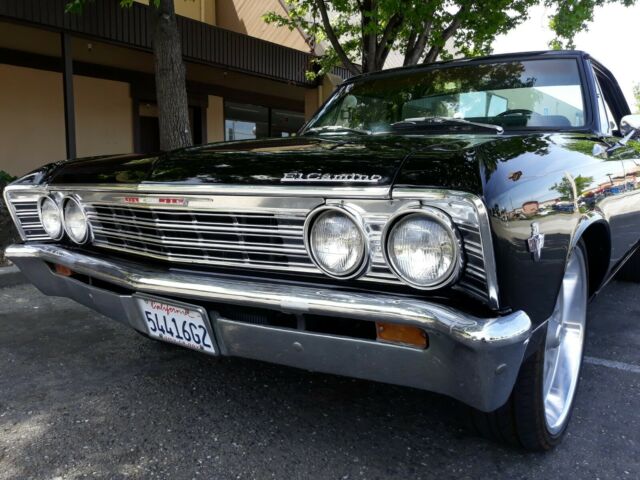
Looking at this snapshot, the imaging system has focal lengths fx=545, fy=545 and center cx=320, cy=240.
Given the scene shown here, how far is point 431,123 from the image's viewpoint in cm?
276

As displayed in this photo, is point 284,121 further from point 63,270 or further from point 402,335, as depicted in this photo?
point 402,335

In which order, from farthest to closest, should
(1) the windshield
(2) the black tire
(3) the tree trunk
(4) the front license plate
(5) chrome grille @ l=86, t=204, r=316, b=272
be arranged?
(3) the tree trunk → (2) the black tire → (1) the windshield → (4) the front license plate → (5) chrome grille @ l=86, t=204, r=316, b=272

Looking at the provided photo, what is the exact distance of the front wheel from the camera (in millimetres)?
1920

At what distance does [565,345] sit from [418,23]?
6.03 metres

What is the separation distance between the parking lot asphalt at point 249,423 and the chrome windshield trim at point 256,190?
39.1 inches

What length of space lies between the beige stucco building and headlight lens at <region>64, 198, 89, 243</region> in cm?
565

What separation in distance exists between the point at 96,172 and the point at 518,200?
6.07 ft

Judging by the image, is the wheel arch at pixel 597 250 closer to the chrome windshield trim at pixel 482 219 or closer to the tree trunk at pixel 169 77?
the chrome windshield trim at pixel 482 219

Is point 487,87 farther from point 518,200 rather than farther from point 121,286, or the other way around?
point 121,286

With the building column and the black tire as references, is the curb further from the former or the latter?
the black tire

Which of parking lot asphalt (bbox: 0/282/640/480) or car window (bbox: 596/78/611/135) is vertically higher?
car window (bbox: 596/78/611/135)

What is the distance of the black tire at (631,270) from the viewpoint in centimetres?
486

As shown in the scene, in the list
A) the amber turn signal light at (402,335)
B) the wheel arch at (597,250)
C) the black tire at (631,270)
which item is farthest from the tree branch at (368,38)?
the amber turn signal light at (402,335)

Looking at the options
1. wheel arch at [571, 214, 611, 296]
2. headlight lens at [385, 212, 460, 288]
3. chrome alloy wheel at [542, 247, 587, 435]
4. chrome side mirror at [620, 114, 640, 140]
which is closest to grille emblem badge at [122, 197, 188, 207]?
headlight lens at [385, 212, 460, 288]
